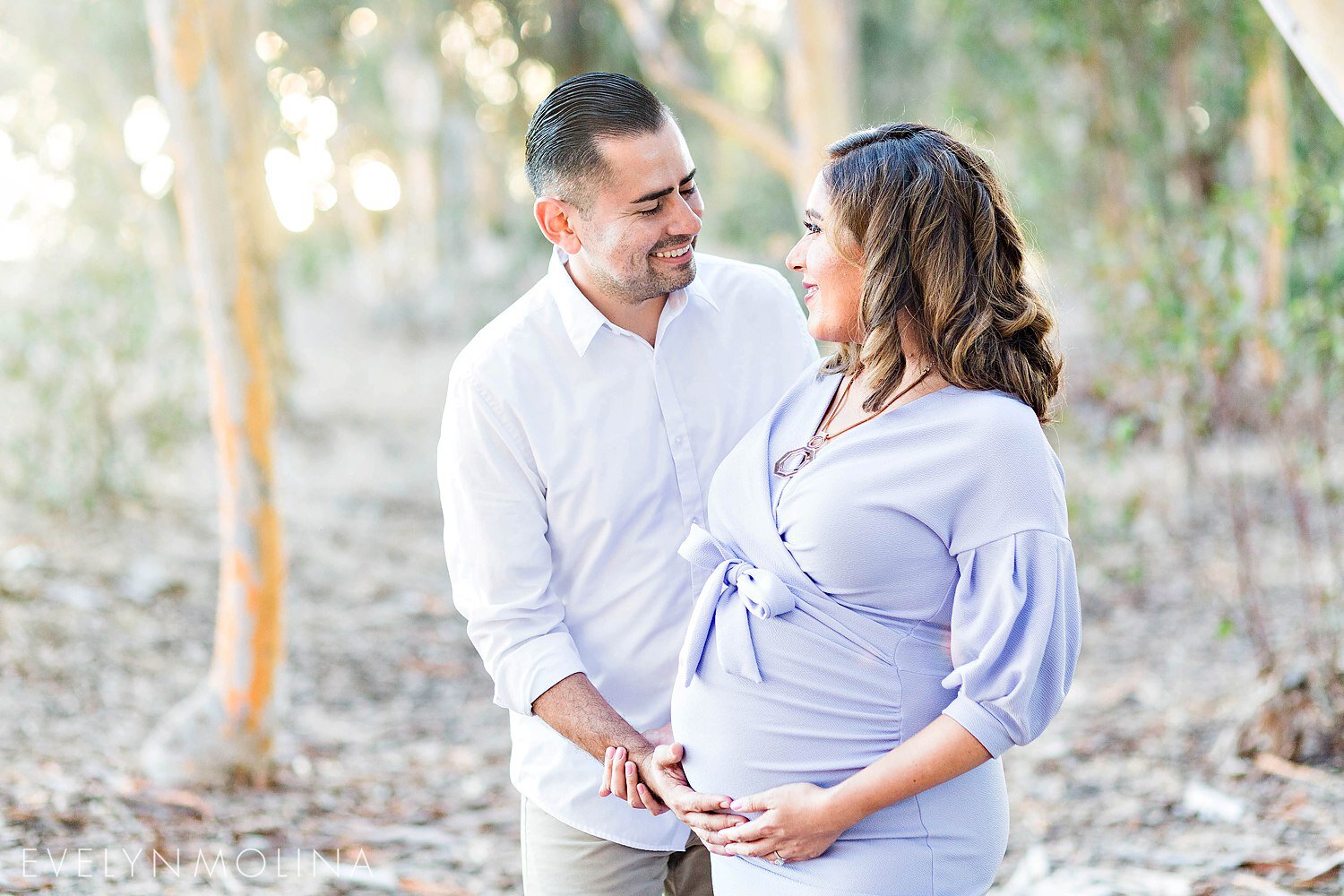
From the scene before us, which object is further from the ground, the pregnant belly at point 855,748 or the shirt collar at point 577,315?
the shirt collar at point 577,315

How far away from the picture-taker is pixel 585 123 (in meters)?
2.17

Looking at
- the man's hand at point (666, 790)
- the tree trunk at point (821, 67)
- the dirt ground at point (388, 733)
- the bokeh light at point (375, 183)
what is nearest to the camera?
the man's hand at point (666, 790)

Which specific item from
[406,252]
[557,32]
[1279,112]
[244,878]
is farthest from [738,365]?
[406,252]

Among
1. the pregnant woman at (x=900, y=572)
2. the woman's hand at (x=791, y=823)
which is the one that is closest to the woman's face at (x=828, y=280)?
the pregnant woman at (x=900, y=572)

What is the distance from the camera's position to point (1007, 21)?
1108cm

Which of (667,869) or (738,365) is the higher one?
(738,365)

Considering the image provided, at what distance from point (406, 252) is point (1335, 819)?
17.9m

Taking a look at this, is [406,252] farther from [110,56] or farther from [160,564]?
[160,564]

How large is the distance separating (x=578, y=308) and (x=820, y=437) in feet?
1.84

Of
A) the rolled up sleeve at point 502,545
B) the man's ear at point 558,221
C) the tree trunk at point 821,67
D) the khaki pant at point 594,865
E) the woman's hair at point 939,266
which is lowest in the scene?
the khaki pant at point 594,865

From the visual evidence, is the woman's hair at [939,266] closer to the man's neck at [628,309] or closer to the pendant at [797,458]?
the pendant at [797,458]

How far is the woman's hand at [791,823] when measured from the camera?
1.73m

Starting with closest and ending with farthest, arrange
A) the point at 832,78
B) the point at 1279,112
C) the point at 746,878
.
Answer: the point at 746,878 < the point at 832,78 < the point at 1279,112

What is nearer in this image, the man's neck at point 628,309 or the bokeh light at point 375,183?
the man's neck at point 628,309
